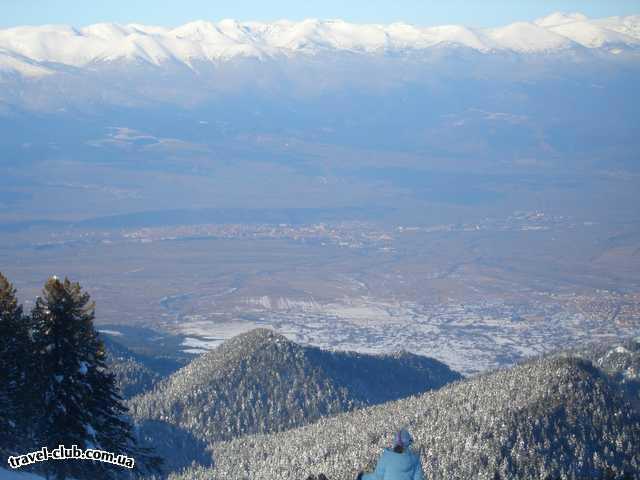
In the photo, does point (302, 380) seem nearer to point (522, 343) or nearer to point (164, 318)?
point (522, 343)

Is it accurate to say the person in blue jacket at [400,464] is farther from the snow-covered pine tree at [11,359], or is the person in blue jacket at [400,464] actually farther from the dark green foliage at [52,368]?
the snow-covered pine tree at [11,359]

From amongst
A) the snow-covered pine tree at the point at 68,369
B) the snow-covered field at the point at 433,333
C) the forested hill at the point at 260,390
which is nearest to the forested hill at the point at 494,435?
the forested hill at the point at 260,390

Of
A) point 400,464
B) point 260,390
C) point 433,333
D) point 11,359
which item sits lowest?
point 433,333

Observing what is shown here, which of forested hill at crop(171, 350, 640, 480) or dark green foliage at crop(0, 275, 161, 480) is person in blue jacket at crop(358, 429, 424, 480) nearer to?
dark green foliage at crop(0, 275, 161, 480)

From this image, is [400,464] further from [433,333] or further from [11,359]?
[433,333]

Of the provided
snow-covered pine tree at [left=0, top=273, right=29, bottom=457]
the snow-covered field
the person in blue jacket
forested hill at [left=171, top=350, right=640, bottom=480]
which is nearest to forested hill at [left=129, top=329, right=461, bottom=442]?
forested hill at [left=171, top=350, right=640, bottom=480]

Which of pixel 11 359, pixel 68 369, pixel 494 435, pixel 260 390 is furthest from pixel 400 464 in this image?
pixel 260 390
